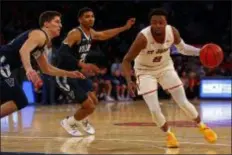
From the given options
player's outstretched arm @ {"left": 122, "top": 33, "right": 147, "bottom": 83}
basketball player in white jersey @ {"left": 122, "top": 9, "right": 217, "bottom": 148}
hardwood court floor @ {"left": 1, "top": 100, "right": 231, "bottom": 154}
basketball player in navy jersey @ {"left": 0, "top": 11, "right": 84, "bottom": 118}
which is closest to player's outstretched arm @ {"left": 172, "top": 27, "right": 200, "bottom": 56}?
basketball player in white jersey @ {"left": 122, "top": 9, "right": 217, "bottom": 148}

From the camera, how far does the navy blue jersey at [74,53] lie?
25.4 feet

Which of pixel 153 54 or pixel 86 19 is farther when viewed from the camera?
pixel 86 19

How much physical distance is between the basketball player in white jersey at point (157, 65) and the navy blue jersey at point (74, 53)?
1264 millimetres

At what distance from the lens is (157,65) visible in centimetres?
673

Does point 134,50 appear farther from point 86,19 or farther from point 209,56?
point 86,19

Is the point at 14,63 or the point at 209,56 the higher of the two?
the point at 14,63

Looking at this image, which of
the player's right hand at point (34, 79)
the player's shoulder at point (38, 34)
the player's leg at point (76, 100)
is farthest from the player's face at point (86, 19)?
the player's right hand at point (34, 79)

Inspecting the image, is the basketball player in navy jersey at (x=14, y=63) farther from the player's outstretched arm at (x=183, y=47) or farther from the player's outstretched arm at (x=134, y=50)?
the player's outstretched arm at (x=183, y=47)

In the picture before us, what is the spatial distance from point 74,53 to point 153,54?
160 cm

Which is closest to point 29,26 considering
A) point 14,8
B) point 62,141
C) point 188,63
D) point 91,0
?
point 14,8

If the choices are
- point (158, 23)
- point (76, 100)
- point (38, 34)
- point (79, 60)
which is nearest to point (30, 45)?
point (38, 34)

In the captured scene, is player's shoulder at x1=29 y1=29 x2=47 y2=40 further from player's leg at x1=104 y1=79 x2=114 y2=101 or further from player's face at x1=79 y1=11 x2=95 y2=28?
player's leg at x1=104 y1=79 x2=114 y2=101

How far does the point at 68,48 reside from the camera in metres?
7.77

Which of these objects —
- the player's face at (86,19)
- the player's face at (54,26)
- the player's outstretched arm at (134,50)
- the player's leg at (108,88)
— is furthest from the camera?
the player's leg at (108,88)
